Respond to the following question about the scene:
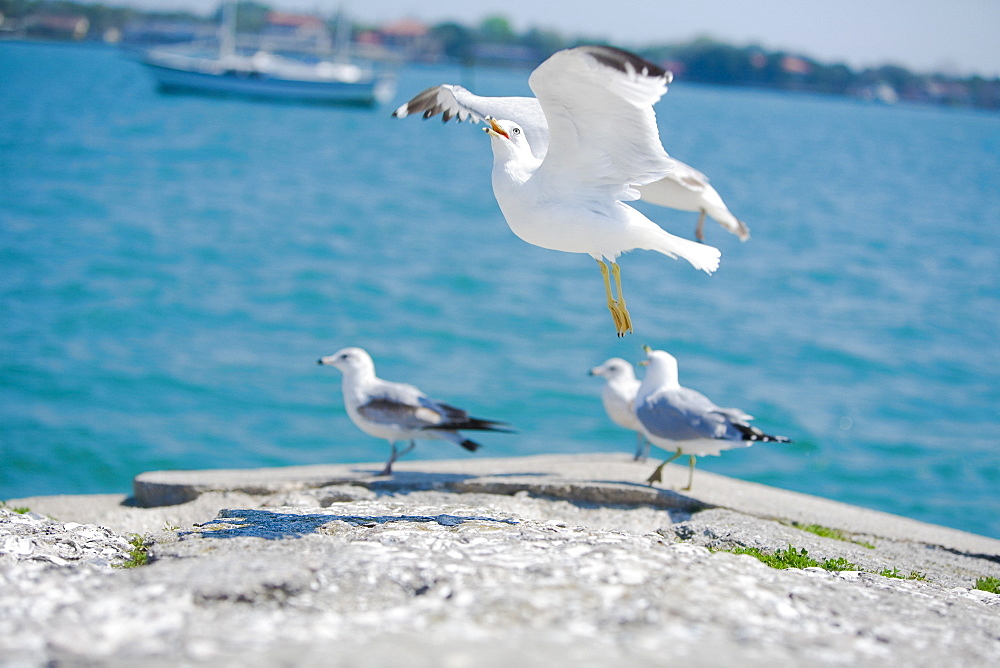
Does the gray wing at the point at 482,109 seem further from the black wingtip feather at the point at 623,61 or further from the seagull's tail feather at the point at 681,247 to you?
the black wingtip feather at the point at 623,61

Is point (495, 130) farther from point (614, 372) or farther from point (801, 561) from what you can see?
point (614, 372)

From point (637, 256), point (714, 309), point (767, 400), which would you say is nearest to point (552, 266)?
point (637, 256)

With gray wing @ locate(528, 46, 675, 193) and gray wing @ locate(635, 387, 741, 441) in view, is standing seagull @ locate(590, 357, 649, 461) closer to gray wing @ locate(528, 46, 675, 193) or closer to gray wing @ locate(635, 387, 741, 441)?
gray wing @ locate(635, 387, 741, 441)

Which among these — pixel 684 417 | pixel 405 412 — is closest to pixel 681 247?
pixel 684 417

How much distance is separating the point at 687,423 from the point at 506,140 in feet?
8.37

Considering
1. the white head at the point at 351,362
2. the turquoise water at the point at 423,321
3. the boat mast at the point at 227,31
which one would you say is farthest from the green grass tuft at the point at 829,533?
the boat mast at the point at 227,31

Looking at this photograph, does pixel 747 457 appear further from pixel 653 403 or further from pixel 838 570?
pixel 838 570

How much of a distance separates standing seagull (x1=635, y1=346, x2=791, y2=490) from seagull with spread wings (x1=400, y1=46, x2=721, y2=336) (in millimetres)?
1594

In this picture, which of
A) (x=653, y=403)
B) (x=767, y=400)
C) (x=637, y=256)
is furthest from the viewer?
(x=637, y=256)

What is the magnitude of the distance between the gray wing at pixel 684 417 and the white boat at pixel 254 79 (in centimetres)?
5333

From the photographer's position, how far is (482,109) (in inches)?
248

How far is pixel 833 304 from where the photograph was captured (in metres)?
21.8

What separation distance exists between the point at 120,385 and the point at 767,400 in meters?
9.45

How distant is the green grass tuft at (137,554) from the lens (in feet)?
14.3
